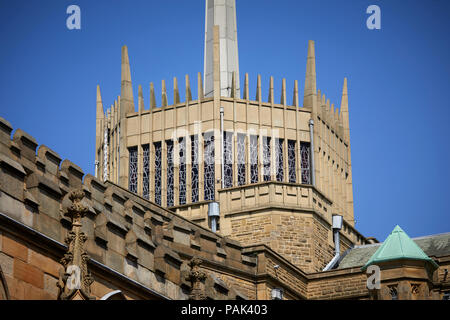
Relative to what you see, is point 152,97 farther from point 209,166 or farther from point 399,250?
point 399,250

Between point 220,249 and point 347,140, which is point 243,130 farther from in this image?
point 220,249

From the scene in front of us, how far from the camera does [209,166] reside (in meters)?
64.7

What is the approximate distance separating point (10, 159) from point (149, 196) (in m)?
35.9

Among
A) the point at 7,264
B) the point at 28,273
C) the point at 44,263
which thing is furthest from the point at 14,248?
the point at 44,263

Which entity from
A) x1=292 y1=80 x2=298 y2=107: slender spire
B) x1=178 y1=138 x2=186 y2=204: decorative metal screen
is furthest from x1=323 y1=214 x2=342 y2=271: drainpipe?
x1=292 y1=80 x2=298 y2=107: slender spire

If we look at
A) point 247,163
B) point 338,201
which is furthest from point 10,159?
point 338,201

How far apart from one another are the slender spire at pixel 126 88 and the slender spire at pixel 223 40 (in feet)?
13.2

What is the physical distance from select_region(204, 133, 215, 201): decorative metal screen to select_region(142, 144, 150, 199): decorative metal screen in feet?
11.0

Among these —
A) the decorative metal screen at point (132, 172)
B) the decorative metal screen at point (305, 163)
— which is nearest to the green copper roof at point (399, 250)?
the decorative metal screen at point (305, 163)

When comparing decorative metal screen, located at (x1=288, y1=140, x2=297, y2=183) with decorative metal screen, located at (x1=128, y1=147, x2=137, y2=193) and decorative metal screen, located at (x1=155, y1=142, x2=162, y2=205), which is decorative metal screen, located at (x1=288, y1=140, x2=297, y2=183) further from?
decorative metal screen, located at (x1=128, y1=147, x2=137, y2=193)

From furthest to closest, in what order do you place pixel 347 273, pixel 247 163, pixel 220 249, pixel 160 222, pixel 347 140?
1. pixel 347 140
2. pixel 247 163
3. pixel 347 273
4. pixel 220 249
5. pixel 160 222

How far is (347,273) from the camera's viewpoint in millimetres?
53844

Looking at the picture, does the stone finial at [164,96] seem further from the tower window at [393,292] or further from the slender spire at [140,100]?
the tower window at [393,292]
